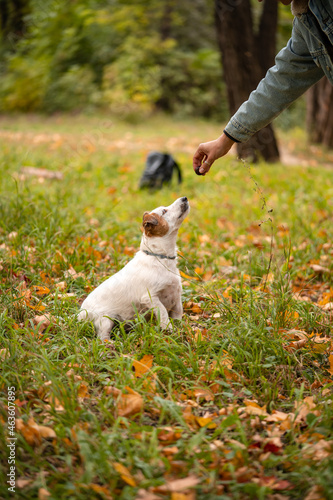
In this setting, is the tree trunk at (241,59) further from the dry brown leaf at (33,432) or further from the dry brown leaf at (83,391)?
the dry brown leaf at (33,432)

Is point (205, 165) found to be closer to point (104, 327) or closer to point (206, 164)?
point (206, 164)

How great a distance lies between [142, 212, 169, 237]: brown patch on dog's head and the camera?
9.56 ft

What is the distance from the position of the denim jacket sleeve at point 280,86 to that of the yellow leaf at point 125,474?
2.05m

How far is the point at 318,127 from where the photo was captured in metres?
11.1

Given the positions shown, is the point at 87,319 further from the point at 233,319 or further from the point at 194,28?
Result: the point at 194,28

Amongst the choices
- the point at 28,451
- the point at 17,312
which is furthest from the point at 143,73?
the point at 28,451

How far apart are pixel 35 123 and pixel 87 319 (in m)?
13.9

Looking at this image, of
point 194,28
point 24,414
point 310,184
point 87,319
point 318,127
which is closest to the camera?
point 24,414

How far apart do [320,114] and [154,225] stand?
9.43 meters

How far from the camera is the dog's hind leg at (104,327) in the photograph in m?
2.88

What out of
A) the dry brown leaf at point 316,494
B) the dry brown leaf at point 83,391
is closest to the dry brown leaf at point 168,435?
the dry brown leaf at point 83,391

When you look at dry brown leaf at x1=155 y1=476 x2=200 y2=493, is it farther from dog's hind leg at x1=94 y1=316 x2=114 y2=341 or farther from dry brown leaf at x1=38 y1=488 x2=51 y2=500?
dog's hind leg at x1=94 y1=316 x2=114 y2=341

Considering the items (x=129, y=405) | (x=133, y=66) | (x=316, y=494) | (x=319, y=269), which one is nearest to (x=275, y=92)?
(x=319, y=269)

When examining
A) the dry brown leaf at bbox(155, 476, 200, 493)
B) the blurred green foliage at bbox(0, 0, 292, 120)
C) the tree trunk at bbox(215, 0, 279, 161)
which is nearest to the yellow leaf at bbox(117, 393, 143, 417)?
the dry brown leaf at bbox(155, 476, 200, 493)
